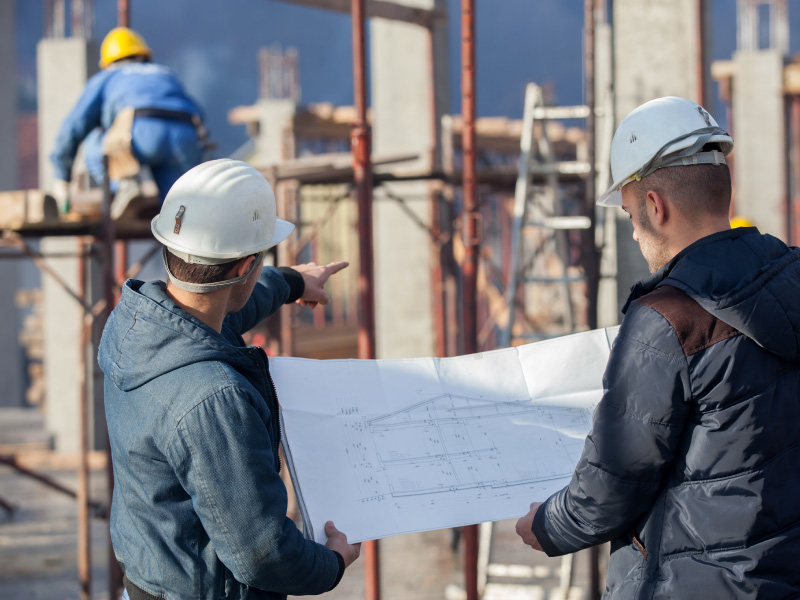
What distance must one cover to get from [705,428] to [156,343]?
118cm

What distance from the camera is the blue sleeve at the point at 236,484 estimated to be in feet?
5.83

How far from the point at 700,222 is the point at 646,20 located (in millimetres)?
3100

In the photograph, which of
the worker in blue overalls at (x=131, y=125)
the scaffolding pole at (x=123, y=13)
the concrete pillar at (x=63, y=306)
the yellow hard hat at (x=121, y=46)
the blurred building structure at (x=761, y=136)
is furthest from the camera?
the blurred building structure at (x=761, y=136)

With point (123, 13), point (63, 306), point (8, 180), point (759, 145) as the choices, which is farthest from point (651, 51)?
point (8, 180)

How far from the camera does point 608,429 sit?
1823 millimetres

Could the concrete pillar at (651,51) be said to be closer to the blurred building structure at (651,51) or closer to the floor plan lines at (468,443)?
the blurred building structure at (651,51)

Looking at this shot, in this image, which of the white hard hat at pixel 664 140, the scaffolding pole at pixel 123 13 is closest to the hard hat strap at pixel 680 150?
the white hard hat at pixel 664 140

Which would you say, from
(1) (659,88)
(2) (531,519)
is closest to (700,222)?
(2) (531,519)

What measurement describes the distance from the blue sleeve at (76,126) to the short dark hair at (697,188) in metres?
4.87

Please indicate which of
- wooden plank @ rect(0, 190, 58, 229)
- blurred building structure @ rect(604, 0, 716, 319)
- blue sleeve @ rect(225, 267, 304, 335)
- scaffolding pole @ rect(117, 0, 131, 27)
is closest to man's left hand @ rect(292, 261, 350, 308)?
blue sleeve @ rect(225, 267, 304, 335)

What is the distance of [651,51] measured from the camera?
15.1 ft

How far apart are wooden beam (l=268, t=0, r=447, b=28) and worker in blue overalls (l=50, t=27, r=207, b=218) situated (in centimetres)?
116

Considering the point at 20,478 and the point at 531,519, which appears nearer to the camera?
the point at 531,519

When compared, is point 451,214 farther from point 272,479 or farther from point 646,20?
point 272,479
